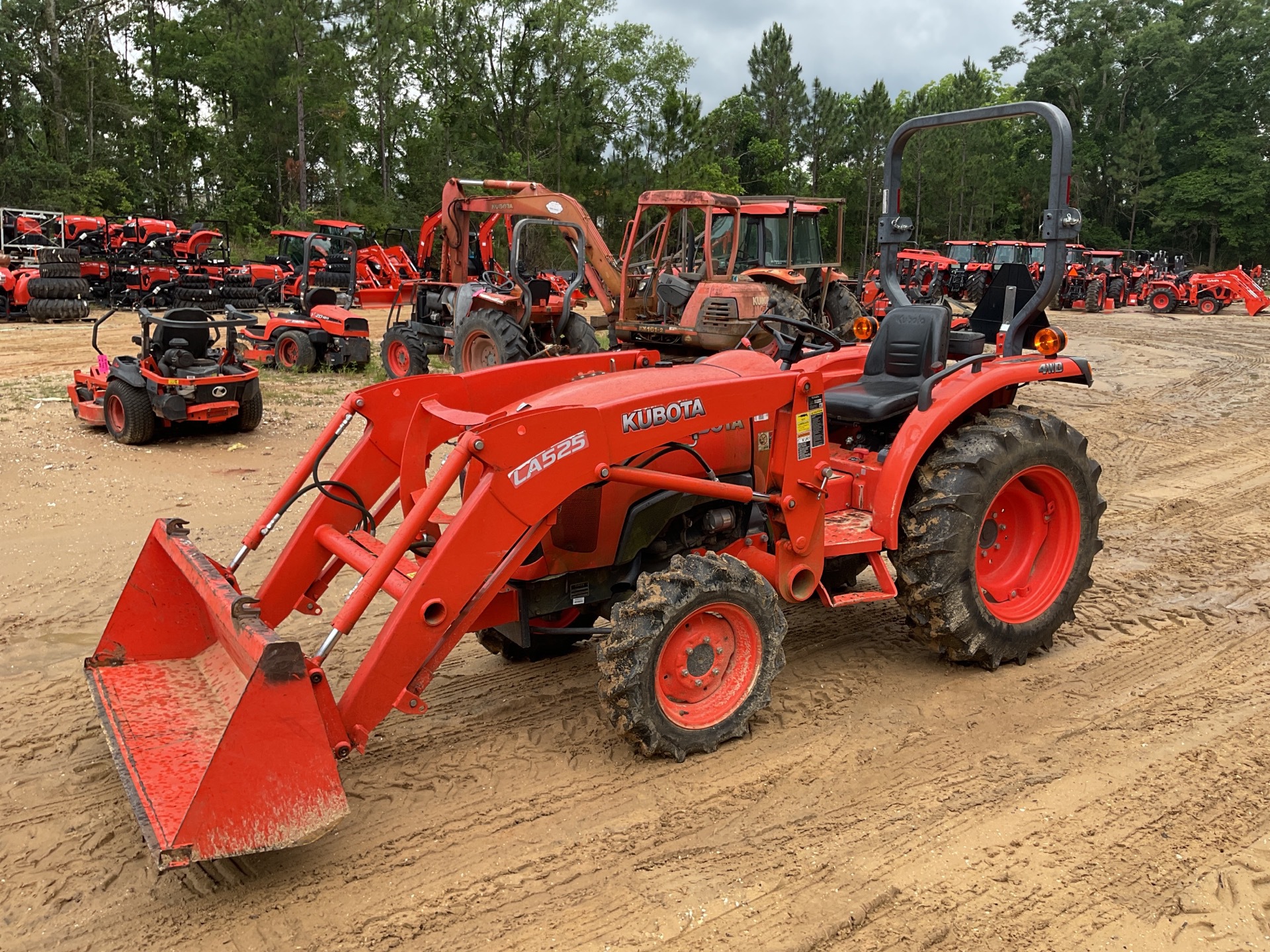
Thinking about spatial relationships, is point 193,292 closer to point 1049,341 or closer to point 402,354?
point 402,354

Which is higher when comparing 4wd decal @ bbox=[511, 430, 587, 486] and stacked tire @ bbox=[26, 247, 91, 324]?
stacked tire @ bbox=[26, 247, 91, 324]

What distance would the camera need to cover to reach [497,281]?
12.7m

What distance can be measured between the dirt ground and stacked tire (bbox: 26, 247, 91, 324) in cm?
1464

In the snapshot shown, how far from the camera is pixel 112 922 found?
8.73 ft

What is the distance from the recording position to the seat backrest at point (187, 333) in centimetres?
860

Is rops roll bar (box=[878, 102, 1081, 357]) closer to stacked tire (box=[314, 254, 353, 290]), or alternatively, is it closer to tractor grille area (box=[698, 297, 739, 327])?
tractor grille area (box=[698, 297, 739, 327])

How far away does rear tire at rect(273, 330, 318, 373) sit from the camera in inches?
481

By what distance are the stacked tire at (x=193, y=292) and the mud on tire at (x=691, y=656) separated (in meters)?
11.6

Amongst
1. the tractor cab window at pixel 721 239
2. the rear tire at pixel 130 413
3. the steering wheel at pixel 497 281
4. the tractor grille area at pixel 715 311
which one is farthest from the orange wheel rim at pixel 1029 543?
the steering wheel at pixel 497 281

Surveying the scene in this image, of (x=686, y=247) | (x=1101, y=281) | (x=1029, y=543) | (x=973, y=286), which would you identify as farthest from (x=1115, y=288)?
(x=1029, y=543)

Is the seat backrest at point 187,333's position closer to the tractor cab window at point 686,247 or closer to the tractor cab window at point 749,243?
the tractor cab window at point 686,247

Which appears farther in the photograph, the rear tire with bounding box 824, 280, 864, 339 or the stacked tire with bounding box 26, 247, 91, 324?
the stacked tire with bounding box 26, 247, 91, 324

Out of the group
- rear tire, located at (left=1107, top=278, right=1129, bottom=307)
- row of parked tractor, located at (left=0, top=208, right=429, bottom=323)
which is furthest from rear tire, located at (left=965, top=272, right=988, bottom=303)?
row of parked tractor, located at (left=0, top=208, right=429, bottom=323)

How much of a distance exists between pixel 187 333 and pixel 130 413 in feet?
3.32
